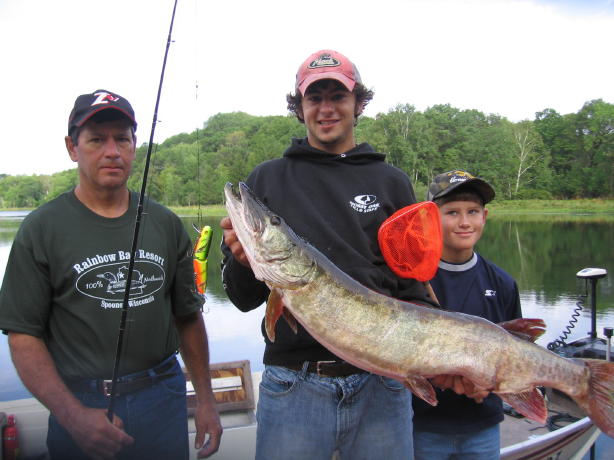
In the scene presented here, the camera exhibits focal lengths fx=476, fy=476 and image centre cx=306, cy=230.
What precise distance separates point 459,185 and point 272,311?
5.99 ft

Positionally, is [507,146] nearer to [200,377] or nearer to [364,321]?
[200,377]

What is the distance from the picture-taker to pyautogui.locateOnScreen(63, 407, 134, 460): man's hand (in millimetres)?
2279

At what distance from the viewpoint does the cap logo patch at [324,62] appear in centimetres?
256

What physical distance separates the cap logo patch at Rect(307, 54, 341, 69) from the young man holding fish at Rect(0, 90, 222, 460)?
3.71 ft

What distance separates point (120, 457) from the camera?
2.53m

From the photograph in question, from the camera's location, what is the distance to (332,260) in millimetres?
2471

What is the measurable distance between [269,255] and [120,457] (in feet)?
4.56

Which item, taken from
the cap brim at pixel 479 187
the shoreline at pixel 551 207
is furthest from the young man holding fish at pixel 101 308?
the shoreline at pixel 551 207

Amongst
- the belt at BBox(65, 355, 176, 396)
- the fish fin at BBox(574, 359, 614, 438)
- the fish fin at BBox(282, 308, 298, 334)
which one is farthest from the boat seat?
the fish fin at BBox(574, 359, 614, 438)

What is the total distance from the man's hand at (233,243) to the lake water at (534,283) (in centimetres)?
615

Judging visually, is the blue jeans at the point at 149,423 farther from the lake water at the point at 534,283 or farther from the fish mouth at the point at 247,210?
the lake water at the point at 534,283

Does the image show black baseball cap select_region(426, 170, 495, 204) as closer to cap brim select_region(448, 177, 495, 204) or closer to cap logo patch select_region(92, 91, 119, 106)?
cap brim select_region(448, 177, 495, 204)

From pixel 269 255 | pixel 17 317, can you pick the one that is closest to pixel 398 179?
pixel 269 255

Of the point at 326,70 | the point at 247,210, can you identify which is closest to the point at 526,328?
the point at 247,210
